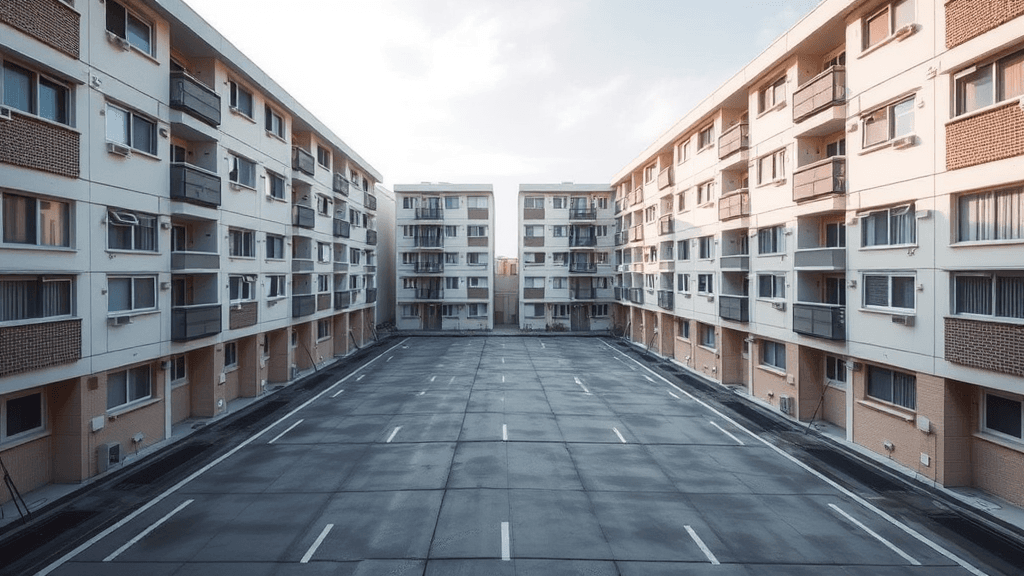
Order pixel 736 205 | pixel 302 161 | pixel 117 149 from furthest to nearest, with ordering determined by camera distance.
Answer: pixel 302 161 < pixel 736 205 < pixel 117 149

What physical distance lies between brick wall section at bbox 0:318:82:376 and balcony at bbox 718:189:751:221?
86.8 ft

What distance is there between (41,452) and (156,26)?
14.0 metres

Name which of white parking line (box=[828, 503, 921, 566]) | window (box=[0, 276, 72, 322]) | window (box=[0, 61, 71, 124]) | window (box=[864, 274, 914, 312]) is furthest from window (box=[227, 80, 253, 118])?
white parking line (box=[828, 503, 921, 566])

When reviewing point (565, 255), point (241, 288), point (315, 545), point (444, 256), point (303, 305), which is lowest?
point (315, 545)

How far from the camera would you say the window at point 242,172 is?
23188 millimetres

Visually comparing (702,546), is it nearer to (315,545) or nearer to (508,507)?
(508,507)

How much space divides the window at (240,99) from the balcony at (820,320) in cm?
2534

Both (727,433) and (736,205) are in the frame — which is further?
(736,205)

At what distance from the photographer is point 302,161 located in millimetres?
30266

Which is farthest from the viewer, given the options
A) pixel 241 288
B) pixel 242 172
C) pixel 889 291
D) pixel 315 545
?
pixel 242 172

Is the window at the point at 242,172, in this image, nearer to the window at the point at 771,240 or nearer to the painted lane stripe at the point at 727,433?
the painted lane stripe at the point at 727,433

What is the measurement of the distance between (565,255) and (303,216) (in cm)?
3082

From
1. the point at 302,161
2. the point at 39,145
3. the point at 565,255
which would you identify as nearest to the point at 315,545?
the point at 39,145

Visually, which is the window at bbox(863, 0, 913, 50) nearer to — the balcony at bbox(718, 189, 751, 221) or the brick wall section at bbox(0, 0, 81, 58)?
the balcony at bbox(718, 189, 751, 221)
